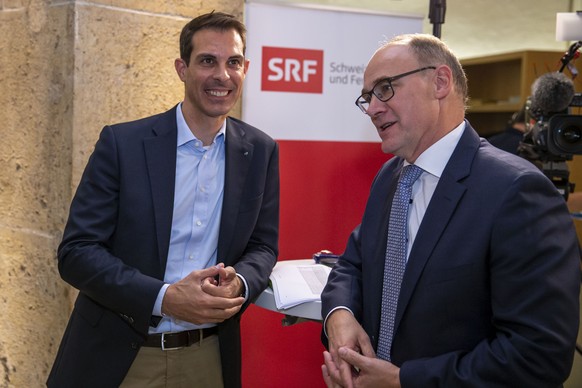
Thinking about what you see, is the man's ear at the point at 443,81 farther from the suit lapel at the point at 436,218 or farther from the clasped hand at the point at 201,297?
the clasped hand at the point at 201,297

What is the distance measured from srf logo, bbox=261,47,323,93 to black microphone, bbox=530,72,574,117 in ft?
3.13

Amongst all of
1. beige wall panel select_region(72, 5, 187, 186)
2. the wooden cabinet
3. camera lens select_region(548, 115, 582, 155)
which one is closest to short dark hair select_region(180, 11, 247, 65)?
beige wall panel select_region(72, 5, 187, 186)

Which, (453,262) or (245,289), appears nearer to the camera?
(453,262)

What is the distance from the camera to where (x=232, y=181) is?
7.07 feet

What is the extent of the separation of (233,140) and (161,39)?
837 millimetres

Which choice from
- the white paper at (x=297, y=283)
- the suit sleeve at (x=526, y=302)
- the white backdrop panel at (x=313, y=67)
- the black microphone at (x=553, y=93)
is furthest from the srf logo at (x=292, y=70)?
the suit sleeve at (x=526, y=302)

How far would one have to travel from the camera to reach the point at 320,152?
118 inches

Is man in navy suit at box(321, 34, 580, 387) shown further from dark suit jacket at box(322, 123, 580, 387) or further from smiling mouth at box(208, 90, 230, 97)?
smiling mouth at box(208, 90, 230, 97)

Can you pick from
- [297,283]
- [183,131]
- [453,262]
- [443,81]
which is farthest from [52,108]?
[453,262]

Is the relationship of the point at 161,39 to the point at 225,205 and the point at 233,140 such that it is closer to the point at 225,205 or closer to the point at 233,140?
the point at 233,140

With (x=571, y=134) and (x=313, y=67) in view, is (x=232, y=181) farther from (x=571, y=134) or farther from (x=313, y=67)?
(x=571, y=134)

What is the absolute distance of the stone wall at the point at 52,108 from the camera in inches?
104

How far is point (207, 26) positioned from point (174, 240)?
2.23ft

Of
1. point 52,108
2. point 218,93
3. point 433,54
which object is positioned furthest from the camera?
point 52,108
